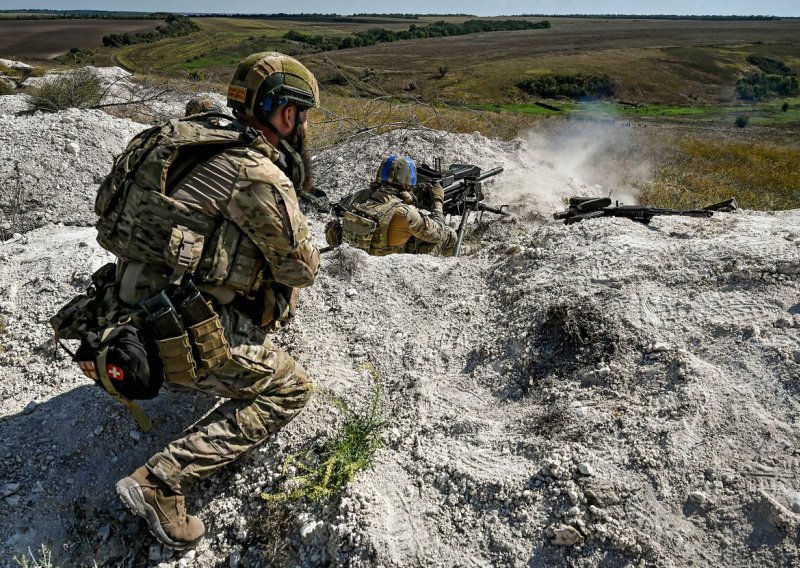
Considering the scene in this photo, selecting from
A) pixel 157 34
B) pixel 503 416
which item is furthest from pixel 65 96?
pixel 157 34

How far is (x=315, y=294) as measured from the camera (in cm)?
482

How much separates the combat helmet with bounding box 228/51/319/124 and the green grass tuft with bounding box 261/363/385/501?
1818 mm

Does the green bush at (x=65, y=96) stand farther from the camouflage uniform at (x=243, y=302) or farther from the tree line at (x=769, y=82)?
the tree line at (x=769, y=82)

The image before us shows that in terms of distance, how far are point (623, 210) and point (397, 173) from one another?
2.39m

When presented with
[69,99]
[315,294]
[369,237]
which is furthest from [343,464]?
[69,99]

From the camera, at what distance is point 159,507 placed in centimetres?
272

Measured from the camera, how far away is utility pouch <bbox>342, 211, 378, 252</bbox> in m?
5.50

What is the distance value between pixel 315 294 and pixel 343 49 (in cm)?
6303

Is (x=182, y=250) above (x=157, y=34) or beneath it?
beneath

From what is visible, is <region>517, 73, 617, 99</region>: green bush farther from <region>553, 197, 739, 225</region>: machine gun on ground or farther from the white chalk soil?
the white chalk soil

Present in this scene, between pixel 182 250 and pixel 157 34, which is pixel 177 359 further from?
pixel 157 34

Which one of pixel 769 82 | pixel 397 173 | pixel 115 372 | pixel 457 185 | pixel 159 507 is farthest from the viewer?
pixel 769 82

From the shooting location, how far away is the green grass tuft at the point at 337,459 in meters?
2.92

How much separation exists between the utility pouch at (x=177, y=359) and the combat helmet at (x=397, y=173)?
3.59 metres
